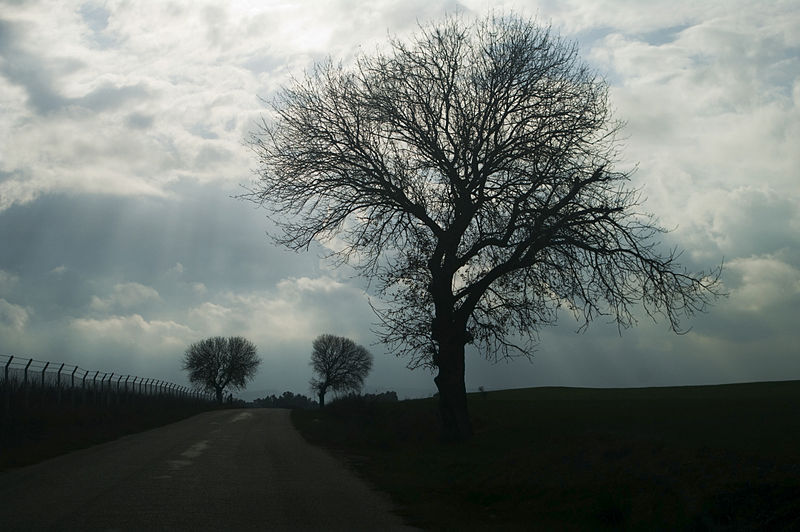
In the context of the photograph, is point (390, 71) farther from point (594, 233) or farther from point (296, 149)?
point (594, 233)

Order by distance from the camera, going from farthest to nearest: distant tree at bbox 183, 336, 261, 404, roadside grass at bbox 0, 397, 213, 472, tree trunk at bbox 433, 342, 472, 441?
distant tree at bbox 183, 336, 261, 404 < tree trunk at bbox 433, 342, 472, 441 < roadside grass at bbox 0, 397, 213, 472

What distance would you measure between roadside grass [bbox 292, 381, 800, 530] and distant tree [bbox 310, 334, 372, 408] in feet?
293

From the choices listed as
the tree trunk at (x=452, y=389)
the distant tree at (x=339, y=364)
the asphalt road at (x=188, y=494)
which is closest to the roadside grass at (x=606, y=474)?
the tree trunk at (x=452, y=389)

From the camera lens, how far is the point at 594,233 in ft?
64.5

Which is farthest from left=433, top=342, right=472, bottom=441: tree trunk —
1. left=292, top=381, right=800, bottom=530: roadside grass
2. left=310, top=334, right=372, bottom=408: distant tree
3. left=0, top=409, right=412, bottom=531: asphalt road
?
left=310, top=334, right=372, bottom=408: distant tree

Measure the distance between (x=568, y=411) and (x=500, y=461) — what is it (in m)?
14.1

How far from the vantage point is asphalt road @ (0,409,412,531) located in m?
8.61

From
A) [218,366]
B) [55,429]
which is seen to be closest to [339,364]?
[218,366]

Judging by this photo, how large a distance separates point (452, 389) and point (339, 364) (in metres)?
92.8

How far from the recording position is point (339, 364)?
368 ft

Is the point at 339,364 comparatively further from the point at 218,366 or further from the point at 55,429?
the point at 55,429

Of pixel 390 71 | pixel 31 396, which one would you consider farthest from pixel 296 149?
pixel 31 396

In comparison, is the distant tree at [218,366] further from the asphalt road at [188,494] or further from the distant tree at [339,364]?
the asphalt road at [188,494]

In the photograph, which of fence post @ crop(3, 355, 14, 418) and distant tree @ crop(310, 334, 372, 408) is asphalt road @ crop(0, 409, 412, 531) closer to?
fence post @ crop(3, 355, 14, 418)
